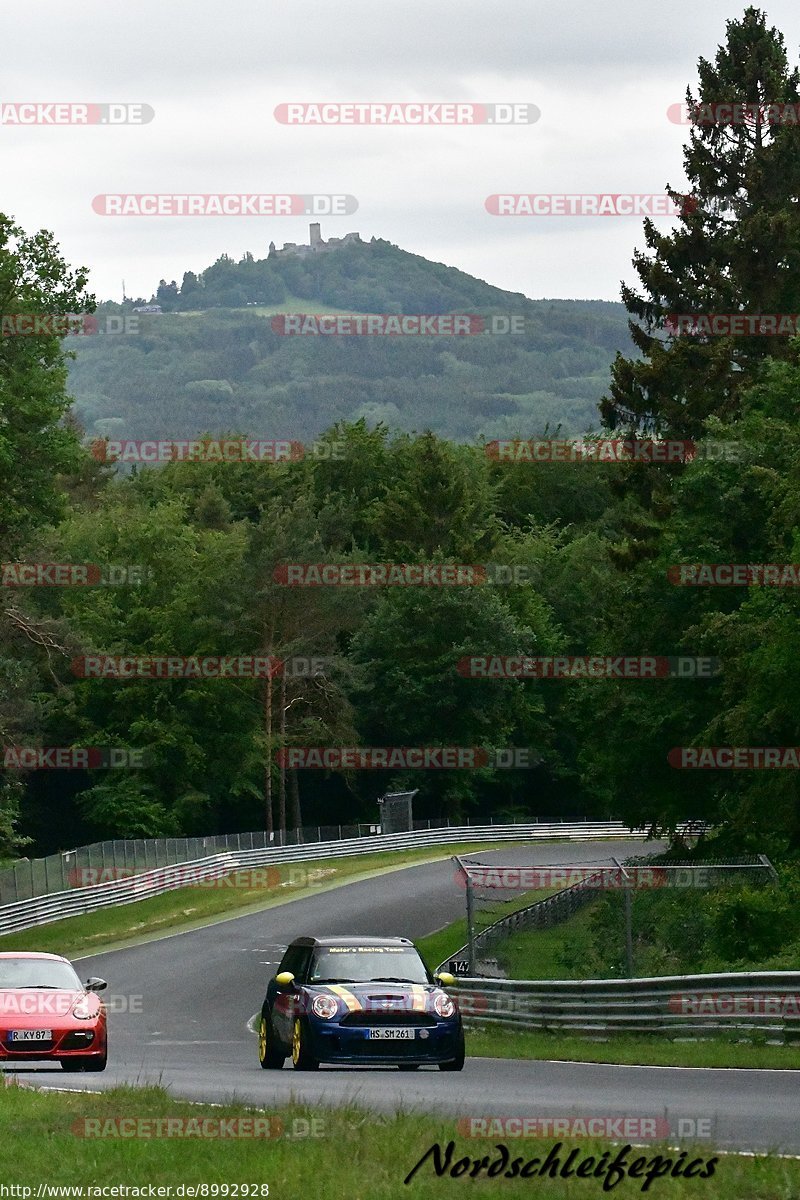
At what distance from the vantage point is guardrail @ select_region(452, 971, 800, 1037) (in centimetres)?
1980

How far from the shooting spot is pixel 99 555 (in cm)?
9775

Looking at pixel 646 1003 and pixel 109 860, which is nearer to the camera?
pixel 646 1003

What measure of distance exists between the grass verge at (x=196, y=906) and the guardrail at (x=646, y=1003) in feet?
57.9

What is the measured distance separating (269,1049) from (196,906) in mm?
37429

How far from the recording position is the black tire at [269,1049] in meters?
19.5

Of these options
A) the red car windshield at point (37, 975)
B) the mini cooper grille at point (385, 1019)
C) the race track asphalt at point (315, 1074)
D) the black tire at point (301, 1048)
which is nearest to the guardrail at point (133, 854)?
the race track asphalt at point (315, 1074)

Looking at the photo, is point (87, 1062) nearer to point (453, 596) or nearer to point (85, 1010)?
point (85, 1010)

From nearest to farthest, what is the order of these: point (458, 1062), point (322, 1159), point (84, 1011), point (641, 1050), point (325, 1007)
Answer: point (322, 1159), point (325, 1007), point (458, 1062), point (84, 1011), point (641, 1050)

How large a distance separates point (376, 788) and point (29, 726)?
20767 mm

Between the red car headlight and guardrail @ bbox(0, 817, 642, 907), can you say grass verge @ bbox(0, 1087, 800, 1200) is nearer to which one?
the red car headlight

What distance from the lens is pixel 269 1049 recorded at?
19672 millimetres

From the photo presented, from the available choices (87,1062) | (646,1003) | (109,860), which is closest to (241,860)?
(109,860)

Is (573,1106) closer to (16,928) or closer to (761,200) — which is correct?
(16,928)

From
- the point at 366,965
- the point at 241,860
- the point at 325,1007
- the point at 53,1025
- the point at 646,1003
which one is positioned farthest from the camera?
the point at 241,860
